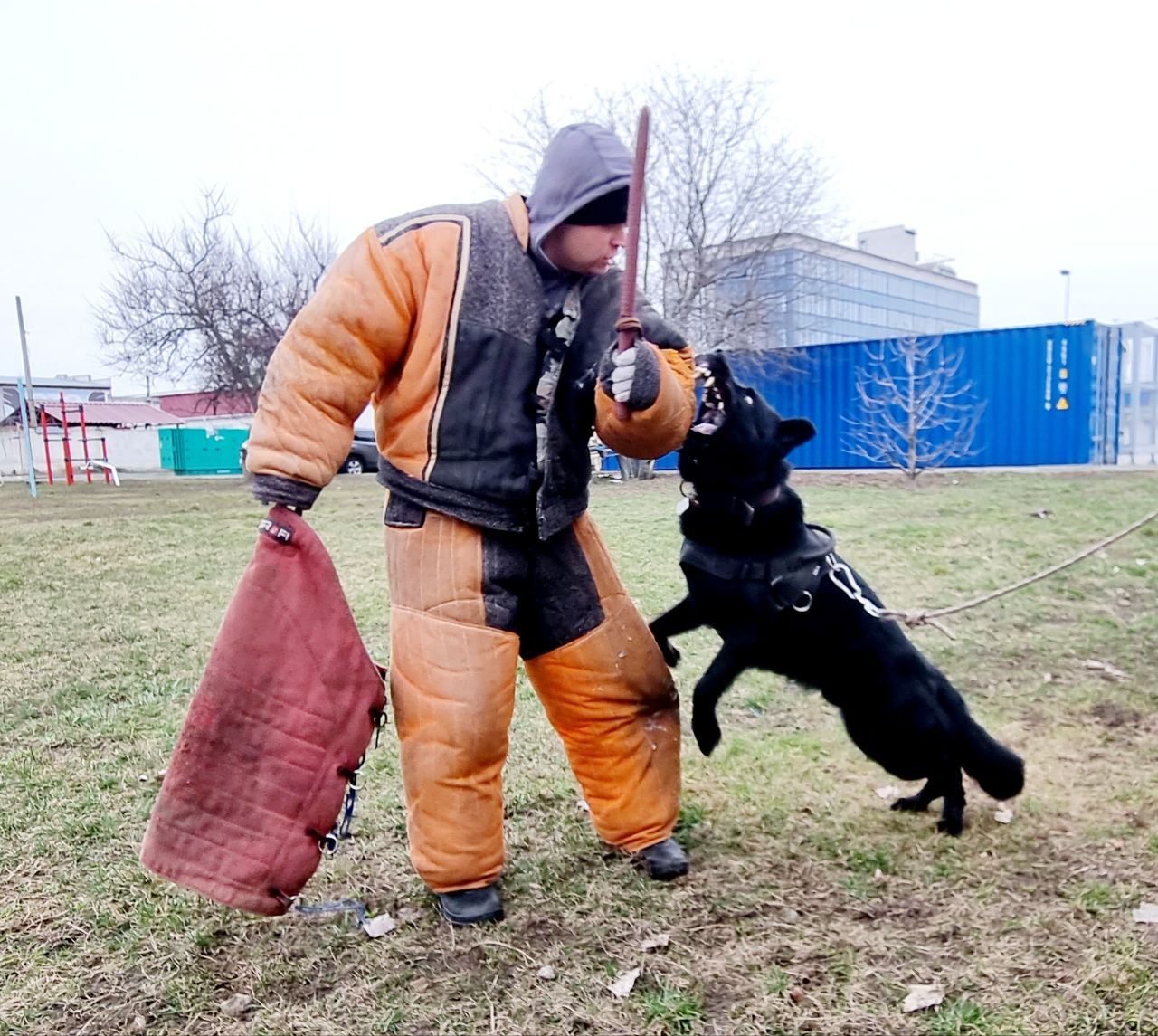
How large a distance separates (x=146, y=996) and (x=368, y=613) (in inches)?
147

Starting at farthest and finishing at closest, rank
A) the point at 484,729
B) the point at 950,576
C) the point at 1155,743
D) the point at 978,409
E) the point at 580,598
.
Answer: the point at 978,409, the point at 950,576, the point at 1155,743, the point at 580,598, the point at 484,729

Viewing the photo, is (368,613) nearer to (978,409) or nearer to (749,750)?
(749,750)

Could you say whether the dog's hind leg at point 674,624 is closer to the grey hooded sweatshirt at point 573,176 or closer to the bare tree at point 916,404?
the grey hooded sweatshirt at point 573,176

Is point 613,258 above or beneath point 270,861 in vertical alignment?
above

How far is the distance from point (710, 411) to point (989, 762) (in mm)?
1292

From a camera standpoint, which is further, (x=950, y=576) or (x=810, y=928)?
(x=950, y=576)

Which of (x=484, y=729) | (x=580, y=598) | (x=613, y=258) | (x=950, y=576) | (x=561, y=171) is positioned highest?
(x=561, y=171)

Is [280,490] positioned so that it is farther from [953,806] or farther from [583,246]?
[953,806]

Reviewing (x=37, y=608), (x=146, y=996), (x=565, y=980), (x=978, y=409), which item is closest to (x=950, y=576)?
(x=565, y=980)

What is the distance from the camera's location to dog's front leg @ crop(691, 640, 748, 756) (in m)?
2.58

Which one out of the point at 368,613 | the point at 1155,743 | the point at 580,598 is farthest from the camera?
the point at 368,613

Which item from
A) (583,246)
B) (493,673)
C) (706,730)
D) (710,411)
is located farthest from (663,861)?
(583,246)

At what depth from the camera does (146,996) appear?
205 centimetres

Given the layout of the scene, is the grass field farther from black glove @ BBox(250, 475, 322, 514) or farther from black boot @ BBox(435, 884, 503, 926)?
black glove @ BBox(250, 475, 322, 514)
